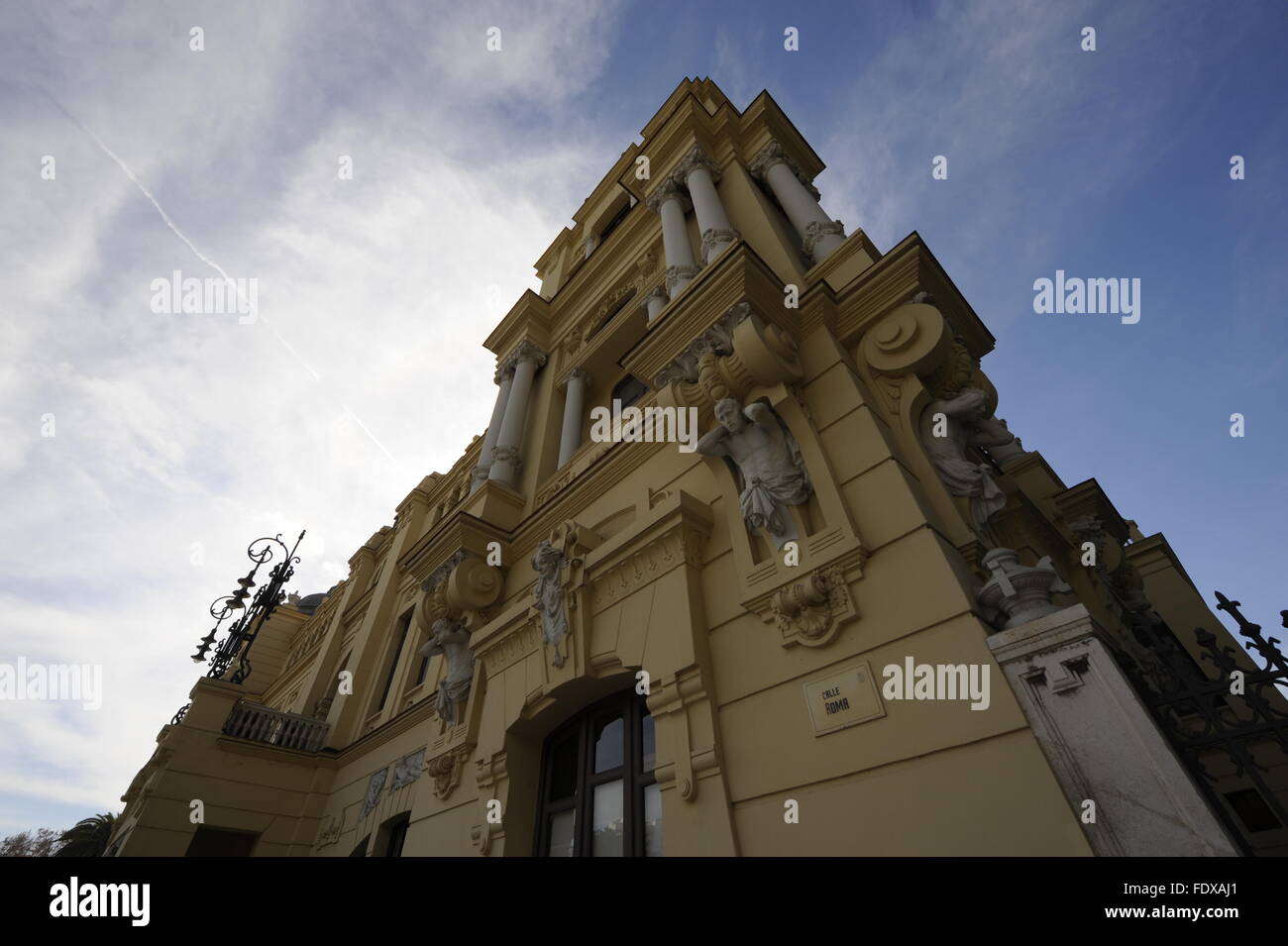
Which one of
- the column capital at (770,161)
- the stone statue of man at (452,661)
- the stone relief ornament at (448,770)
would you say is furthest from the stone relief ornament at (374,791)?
the column capital at (770,161)

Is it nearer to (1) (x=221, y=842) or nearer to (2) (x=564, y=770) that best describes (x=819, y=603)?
(2) (x=564, y=770)

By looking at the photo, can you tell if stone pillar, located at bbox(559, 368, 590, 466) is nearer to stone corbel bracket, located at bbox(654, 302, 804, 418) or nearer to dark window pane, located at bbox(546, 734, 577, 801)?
stone corbel bracket, located at bbox(654, 302, 804, 418)

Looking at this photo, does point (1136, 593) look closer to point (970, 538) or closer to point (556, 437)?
point (970, 538)

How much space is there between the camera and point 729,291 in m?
5.58

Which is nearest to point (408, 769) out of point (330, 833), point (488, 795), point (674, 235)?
point (330, 833)

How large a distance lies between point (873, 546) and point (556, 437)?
7324 mm

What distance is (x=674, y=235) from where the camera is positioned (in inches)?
366

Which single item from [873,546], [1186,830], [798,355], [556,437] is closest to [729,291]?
[798,355]

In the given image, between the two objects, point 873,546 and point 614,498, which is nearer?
point 873,546

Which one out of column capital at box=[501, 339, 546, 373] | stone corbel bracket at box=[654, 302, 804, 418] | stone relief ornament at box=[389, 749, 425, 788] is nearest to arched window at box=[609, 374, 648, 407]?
column capital at box=[501, 339, 546, 373]

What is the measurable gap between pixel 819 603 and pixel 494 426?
833 centimetres

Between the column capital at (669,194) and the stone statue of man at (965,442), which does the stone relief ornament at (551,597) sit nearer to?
the stone statue of man at (965,442)

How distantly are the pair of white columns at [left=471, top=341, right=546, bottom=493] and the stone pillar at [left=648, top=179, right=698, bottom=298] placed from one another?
3675mm
